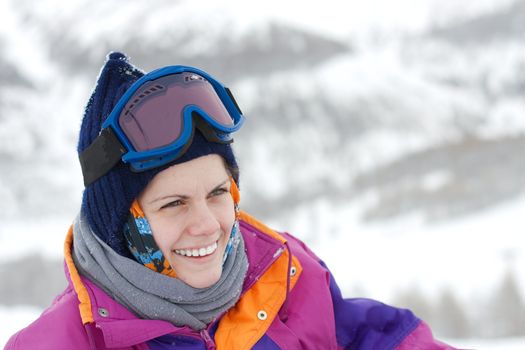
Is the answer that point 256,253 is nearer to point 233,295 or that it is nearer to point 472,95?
point 233,295

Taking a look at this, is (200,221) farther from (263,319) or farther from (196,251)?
(263,319)

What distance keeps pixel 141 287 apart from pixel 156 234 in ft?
0.66

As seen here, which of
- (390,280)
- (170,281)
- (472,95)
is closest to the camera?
(170,281)

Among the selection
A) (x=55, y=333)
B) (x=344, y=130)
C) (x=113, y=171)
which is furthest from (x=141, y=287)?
(x=344, y=130)

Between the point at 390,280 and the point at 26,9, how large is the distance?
56669mm

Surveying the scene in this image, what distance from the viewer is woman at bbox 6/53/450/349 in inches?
82.4

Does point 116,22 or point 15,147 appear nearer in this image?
point 15,147

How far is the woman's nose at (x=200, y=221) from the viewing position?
6.93 ft

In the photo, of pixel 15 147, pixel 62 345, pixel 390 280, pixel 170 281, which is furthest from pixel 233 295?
pixel 15 147

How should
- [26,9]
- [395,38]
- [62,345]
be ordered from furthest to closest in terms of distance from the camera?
[26,9], [395,38], [62,345]

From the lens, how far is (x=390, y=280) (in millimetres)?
A: 23984

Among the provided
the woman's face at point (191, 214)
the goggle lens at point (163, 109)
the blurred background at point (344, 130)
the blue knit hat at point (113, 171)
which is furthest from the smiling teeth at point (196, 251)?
the blurred background at point (344, 130)

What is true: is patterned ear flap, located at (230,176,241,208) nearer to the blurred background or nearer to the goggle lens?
the goggle lens

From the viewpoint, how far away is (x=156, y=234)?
215cm
